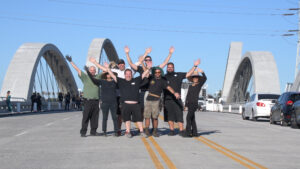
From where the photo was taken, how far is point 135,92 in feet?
44.8

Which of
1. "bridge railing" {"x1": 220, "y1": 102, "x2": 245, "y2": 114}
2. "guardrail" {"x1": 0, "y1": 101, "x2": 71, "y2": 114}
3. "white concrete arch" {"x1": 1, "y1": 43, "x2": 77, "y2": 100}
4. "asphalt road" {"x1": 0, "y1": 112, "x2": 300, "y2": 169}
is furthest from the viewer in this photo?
"white concrete arch" {"x1": 1, "y1": 43, "x2": 77, "y2": 100}

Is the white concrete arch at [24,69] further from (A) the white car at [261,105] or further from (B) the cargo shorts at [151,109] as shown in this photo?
(B) the cargo shorts at [151,109]

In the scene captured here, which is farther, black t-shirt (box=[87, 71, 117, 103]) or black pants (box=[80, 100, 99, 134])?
black pants (box=[80, 100, 99, 134])

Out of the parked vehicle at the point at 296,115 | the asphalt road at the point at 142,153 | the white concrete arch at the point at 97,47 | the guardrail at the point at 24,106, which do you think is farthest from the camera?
the white concrete arch at the point at 97,47

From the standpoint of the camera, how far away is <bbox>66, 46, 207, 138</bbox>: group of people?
13.7 meters

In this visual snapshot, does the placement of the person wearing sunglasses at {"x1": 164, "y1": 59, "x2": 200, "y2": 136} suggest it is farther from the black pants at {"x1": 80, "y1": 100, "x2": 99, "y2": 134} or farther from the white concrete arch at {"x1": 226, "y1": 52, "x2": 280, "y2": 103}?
the white concrete arch at {"x1": 226, "y1": 52, "x2": 280, "y2": 103}

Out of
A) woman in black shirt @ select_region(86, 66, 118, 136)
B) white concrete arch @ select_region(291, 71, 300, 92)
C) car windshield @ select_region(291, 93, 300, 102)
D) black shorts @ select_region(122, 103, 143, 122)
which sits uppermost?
white concrete arch @ select_region(291, 71, 300, 92)

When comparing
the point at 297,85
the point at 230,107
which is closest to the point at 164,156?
the point at 297,85

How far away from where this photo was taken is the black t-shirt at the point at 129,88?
13578 mm

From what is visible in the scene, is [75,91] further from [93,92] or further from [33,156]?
[33,156]

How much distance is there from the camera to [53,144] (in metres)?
12.0

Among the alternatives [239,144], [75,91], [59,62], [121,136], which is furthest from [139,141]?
[75,91]

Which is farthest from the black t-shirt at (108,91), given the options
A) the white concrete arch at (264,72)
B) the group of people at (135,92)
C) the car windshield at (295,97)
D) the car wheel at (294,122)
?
the white concrete arch at (264,72)

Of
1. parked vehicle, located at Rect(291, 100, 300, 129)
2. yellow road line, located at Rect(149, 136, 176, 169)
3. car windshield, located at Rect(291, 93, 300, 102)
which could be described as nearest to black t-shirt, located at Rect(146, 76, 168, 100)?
yellow road line, located at Rect(149, 136, 176, 169)
